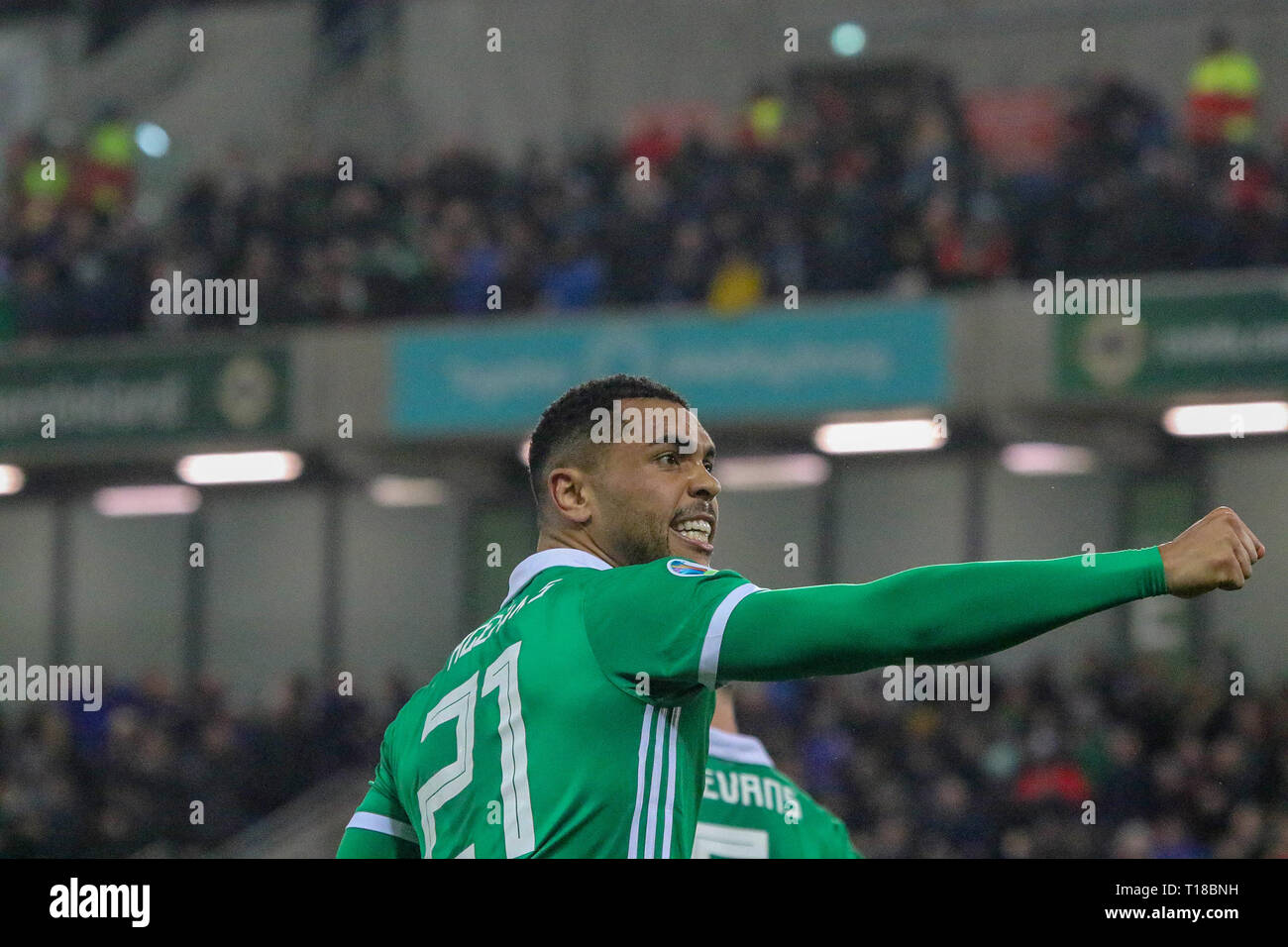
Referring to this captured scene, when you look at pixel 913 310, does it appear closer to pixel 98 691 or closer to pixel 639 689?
pixel 98 691

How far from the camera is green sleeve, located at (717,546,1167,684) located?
342 centimetres

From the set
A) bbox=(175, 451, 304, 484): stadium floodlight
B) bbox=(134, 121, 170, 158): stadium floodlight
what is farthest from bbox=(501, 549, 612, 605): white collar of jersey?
bbox=(134, 121, 170, 158): stadium floodlight

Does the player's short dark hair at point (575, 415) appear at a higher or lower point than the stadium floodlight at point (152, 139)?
lower

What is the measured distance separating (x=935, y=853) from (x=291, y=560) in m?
10.2

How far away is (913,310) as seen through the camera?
56.4 feet

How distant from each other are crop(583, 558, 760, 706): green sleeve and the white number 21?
227 millimetres

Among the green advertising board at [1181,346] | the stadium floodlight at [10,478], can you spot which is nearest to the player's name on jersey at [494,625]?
A: the green advertising board at [1181,346]

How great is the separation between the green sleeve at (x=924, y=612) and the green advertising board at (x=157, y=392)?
16.0 metres

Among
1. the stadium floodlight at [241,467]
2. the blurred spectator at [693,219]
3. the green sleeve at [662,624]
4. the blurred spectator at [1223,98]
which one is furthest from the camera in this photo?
the stadium floodlight at [241,467]

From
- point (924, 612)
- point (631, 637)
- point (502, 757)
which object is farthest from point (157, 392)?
point (924, 612)

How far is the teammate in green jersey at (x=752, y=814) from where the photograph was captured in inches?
245

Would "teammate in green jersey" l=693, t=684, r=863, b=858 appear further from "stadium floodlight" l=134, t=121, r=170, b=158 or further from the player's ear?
"stadium floodlight" l=134, t=121, r=170, b=158

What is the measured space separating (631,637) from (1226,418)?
48.9 feet

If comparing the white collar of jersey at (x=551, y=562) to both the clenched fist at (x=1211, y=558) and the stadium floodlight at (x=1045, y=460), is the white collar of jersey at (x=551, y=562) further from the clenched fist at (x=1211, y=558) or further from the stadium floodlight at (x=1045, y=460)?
the stadium floodlight at (x=1045, y=460)
